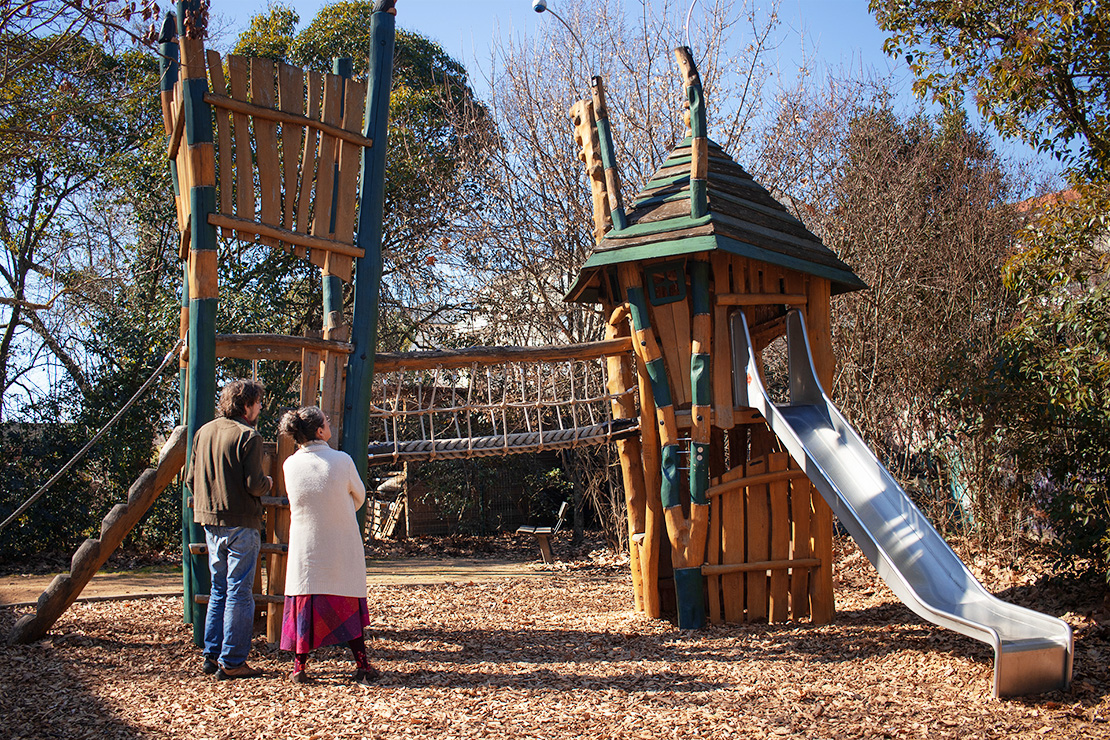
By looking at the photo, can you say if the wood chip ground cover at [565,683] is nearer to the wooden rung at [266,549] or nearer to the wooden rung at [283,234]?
the wooden rung at [266,549]

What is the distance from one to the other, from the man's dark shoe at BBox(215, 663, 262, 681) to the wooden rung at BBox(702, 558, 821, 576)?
3063mm

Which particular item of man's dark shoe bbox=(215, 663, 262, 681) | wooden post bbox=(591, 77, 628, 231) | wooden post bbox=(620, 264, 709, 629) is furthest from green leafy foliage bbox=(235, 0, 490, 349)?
man's dark shoe bbox=(215, 663, 262, 681)

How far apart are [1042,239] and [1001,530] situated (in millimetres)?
3240

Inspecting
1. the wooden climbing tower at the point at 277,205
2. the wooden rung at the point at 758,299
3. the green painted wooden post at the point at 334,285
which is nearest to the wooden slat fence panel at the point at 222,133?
the wooden climbing tower at the point at 277,205

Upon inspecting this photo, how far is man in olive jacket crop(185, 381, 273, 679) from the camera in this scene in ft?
14.3

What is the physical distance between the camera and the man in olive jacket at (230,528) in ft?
14.3

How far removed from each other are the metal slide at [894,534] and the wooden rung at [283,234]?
278 centimetres

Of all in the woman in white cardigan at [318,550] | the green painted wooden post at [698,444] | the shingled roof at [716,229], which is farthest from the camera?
the green painted wooden post at [698,444]

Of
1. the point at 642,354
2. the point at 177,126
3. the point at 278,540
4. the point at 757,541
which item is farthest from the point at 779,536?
the point at 177,126

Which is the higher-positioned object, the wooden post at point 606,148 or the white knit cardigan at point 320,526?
the wooden post at point 606,148

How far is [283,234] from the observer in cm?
510

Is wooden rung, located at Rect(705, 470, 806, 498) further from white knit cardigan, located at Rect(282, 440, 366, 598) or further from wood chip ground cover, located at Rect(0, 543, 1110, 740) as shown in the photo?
white knit cardigan, located at Rect(282, 440, 366, 598)

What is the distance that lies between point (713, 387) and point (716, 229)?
3.66 ft

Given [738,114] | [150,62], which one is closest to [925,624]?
[738,114]
